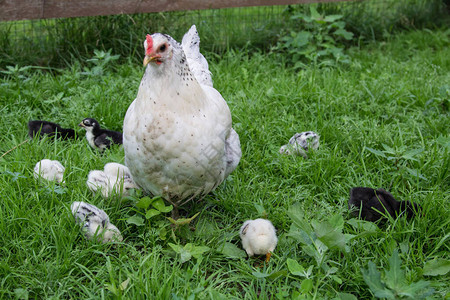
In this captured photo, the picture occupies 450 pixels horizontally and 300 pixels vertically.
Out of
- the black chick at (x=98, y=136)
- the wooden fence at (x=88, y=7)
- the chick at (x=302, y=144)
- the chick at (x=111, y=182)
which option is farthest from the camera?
the wooden fence at (x=88, y=7)

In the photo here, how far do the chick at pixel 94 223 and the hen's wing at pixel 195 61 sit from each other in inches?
41.2

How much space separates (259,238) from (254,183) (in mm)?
703

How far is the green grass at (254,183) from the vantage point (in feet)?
7.16

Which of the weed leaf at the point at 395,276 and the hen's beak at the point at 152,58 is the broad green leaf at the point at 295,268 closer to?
the weed leaf at the point at 395,276

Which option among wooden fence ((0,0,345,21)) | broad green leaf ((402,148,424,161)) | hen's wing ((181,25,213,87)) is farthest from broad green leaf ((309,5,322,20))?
broad green leaf ((402,148,424,161))

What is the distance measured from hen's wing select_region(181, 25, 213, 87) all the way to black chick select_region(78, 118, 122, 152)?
0.84 meters

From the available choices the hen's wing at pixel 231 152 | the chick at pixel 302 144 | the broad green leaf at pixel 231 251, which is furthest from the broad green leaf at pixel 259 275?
the chick at pixel 302 144

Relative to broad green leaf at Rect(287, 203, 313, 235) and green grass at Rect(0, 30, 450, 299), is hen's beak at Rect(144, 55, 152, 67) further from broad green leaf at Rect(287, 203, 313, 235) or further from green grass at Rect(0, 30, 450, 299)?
broad green leaf at Rect(287, 203, 313, 235)

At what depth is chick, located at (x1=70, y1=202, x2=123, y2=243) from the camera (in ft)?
7.59

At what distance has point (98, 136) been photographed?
331 centimetres

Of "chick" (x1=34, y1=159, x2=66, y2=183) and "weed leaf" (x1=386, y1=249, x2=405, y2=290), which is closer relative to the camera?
"weed leaf" (x1=386, y1=249, x2=405, y2=290)

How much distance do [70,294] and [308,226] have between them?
1224 millimetres

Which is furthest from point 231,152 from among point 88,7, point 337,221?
point 88,7

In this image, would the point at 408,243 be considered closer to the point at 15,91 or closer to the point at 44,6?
the point at 15,91
